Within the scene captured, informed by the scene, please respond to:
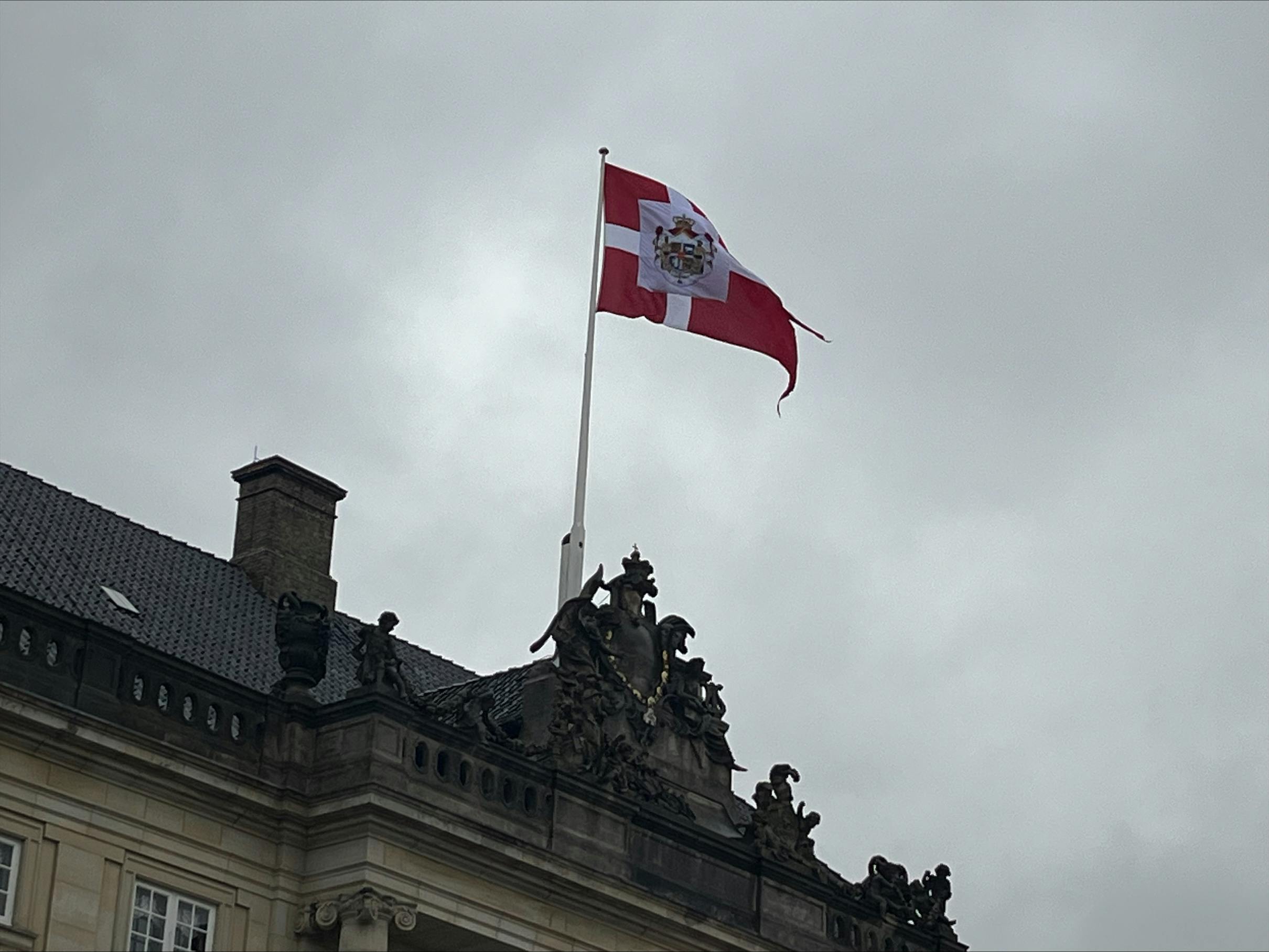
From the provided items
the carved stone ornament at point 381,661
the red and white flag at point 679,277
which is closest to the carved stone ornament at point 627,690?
the carved stone ornament at point 381,661

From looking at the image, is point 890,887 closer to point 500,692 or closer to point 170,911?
point 500,692

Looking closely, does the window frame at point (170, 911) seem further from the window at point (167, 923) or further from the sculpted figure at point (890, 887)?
the sculpted figure at point (890, 887)

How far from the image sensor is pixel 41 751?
34.5m

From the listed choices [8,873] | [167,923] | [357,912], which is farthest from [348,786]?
[8,873]

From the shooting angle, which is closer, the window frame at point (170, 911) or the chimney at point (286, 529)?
the window frame at point (170, 911)

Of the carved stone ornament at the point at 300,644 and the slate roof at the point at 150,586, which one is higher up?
the slate roof at the point at 150,586

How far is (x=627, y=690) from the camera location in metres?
43.8

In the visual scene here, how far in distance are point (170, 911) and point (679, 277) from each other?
58.3ft

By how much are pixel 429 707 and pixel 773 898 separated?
7.23 m

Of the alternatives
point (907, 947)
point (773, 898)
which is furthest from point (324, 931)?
point (907, 947)

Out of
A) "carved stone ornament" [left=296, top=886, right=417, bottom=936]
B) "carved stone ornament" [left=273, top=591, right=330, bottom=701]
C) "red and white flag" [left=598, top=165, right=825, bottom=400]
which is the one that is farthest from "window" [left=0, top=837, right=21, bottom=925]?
"red and white flag" [left=598, top=165, right=825, bottom=400]

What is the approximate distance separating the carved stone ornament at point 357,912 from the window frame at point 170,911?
1.34m

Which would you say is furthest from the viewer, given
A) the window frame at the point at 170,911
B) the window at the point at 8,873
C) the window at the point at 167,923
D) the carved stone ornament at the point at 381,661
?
the carved stone ornament at the point at 381,661

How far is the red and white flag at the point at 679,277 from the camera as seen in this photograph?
160 feet
